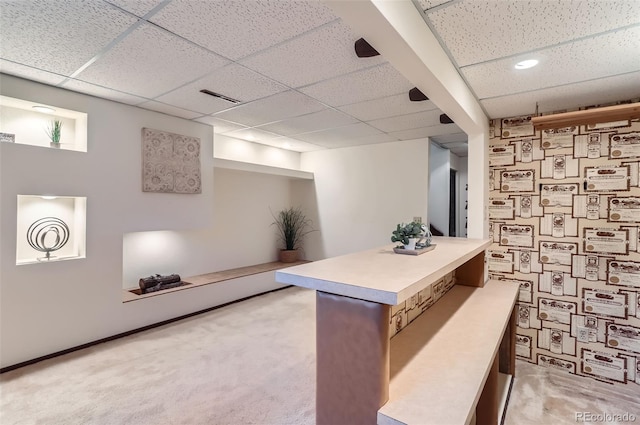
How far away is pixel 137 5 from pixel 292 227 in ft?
14.4

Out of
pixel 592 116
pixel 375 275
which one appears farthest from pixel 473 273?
pixel 375 275

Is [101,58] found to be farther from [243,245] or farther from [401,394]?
[243,245]

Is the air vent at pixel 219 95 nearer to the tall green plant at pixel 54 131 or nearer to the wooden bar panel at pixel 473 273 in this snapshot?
the tall green plant at pixel 54 131

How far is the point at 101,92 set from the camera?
9.10 feet

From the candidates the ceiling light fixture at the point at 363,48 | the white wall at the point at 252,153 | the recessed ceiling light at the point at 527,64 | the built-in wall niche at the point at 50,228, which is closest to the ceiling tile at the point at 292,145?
the white wall at the point at 252,153

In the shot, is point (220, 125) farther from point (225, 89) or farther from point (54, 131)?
point (54, 131)

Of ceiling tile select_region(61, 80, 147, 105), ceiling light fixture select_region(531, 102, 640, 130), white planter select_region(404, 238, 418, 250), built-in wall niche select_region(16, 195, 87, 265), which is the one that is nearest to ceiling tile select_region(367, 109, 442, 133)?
ceiling light fixture select_region(531, 102, 640, 130)

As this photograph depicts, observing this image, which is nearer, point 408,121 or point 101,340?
point 101,340

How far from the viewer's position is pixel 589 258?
2738mm

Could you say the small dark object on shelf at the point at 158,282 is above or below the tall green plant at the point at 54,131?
below

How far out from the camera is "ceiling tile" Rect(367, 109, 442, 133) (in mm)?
3312

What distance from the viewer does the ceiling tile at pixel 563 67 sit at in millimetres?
1699

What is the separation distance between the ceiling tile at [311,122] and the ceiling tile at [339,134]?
171 millimetres

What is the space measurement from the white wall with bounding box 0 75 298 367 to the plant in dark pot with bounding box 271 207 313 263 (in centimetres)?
145
